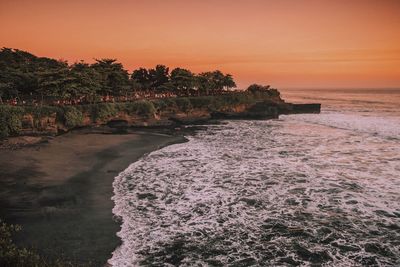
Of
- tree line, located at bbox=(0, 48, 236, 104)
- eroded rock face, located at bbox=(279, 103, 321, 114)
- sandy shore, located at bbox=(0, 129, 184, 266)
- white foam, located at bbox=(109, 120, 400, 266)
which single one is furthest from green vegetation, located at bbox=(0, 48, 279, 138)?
white foam, located at bbox=(109, 120, 400, 266)

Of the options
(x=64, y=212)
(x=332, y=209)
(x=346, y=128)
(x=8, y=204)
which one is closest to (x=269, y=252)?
(x=332, y=209)

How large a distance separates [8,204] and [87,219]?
16.2ft

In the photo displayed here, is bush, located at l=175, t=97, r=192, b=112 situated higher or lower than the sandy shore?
higher

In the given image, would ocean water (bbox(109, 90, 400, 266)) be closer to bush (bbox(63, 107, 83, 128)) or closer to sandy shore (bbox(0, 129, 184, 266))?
sandy shore (bbox(0, 129, 184, 266))

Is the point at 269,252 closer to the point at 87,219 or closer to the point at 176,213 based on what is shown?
the point at 176,213

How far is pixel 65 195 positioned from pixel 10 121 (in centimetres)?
2099

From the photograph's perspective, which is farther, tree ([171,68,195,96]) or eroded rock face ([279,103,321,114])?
eroded rock face ([279,103,321,114])

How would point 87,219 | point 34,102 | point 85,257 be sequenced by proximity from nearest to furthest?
point 85,257 → point 87,219 → point 34,102

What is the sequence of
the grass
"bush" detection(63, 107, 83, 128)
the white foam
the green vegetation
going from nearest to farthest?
the white foam < the grass < the green vegetation < "bush" detection(63, 107, 83, 128)

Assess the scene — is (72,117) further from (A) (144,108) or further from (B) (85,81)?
(A) (144,108)

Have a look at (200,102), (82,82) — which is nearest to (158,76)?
(200,102)

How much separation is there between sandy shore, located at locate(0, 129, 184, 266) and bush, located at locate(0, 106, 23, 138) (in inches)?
195

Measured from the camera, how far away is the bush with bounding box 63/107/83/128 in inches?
1677

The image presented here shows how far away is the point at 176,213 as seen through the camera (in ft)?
57.0
